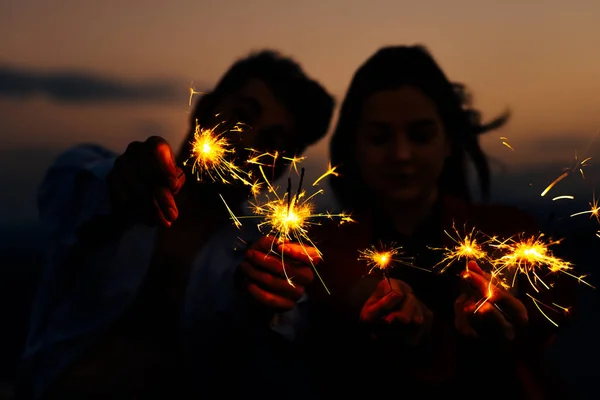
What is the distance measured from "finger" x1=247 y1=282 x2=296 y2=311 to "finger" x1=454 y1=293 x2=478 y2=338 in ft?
1.80

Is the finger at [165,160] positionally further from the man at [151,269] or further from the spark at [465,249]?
the spark at [465,249]

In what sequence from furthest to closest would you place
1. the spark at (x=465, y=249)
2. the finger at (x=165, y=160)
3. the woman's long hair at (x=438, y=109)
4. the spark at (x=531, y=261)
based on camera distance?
the woman's long hair at (x=438, y=109), the spark at (x=465, y=249), the spark at (x=531, y=261), the finger at (x=165, y=160)

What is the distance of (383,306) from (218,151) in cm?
74

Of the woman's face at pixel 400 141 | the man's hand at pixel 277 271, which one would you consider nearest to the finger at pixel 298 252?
the man's hand at pixel 277 271

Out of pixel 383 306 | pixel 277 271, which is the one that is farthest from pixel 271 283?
pixel 383 306

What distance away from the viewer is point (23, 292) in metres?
3.29

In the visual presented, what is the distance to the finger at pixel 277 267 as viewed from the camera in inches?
67.2

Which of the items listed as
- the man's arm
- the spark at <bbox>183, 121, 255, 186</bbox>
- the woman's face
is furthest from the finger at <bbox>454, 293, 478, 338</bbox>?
the man's arm

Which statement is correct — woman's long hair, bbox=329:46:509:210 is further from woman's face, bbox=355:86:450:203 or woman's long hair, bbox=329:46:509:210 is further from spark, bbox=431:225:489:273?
spark, bbox=431:225:489:273

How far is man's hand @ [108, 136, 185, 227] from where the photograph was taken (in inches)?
61.3

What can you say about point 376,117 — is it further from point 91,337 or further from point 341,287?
point 91,337

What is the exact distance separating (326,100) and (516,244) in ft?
2.97

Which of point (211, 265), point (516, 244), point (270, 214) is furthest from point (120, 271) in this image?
point (516, 244)

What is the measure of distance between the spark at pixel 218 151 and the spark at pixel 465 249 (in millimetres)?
770
